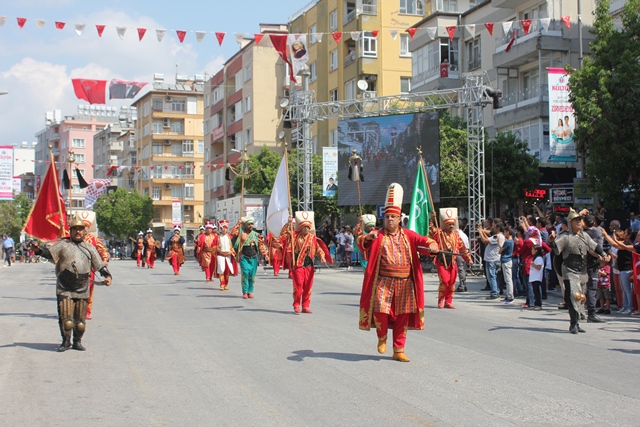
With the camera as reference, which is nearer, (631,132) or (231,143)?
(631,132)

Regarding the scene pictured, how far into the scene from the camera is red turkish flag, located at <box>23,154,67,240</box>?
506 inches

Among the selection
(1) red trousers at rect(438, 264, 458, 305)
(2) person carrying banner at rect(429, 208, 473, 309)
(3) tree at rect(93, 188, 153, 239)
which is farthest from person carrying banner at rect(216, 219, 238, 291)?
(3) tree at rect(93, 188, 153, 239)

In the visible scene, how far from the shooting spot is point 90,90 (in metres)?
25.6

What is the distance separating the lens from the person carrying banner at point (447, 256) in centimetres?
1587

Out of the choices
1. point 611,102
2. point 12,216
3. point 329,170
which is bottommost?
point 12,216

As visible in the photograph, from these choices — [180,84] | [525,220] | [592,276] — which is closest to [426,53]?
[525,220]

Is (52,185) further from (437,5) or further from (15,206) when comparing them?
(15,206)

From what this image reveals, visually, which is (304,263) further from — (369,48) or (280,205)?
(369,48)

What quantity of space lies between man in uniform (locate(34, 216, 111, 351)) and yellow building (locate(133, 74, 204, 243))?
76103mm

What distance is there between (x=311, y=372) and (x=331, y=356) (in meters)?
1.06

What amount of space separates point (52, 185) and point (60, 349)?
13.3 ft

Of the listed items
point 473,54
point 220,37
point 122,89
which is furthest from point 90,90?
point 473,54

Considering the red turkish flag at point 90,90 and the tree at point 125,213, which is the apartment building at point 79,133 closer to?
the tree at point 125,213

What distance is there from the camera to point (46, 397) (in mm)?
7363
